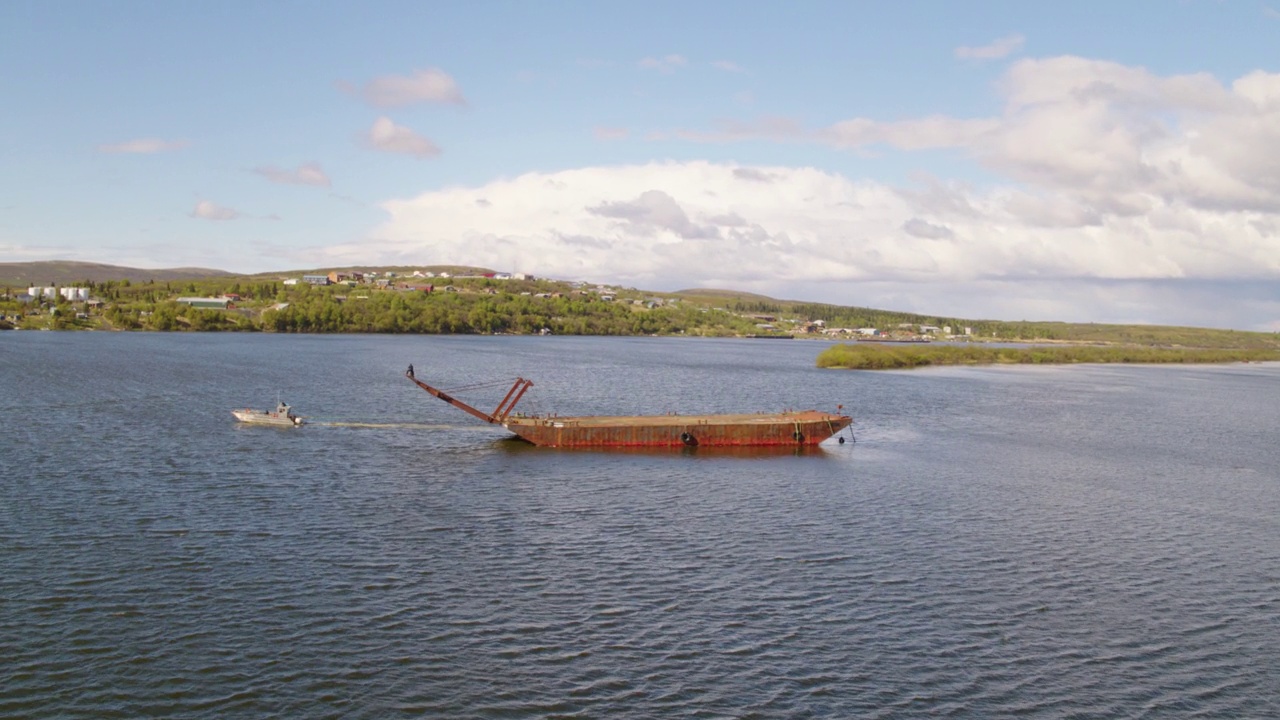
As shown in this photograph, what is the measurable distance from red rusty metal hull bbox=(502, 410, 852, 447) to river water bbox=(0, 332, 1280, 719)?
155 centimetres

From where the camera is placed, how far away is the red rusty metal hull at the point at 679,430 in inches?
2422

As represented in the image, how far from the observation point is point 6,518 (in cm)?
3653

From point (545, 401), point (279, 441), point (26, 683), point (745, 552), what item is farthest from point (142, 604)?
point (545, 401)

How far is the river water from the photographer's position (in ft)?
76.6

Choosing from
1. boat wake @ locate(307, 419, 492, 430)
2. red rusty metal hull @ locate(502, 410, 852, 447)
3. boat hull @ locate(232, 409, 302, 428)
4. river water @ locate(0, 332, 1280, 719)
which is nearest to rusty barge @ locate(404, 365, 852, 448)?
red rusty metal hull @ locate(502, 410, 852, 447)

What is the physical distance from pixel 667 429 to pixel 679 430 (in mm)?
877

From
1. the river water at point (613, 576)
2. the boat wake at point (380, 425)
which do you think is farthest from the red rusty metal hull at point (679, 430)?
the boat wake at point (380, 425)

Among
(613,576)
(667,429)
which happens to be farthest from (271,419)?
(613,576)

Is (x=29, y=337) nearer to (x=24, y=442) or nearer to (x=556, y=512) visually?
(x=24, y=442)

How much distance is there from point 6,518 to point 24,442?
21889 millimetres

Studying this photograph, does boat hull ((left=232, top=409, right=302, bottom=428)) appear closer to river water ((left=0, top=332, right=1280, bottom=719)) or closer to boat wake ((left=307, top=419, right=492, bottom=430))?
river water ((left=0, top=332, right=1280, bottom=719))

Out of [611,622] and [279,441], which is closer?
[611,622]

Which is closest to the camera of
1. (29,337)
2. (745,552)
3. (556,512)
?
(745,552)

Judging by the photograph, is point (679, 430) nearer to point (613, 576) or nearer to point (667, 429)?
point (667, 429)
